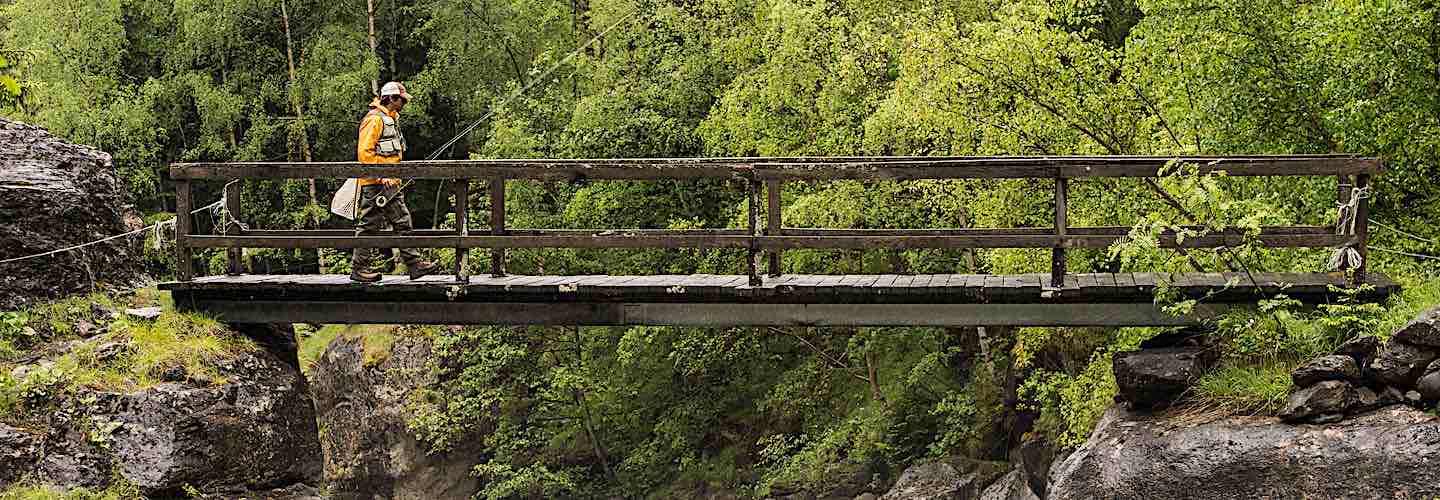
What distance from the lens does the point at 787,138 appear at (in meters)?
22.1

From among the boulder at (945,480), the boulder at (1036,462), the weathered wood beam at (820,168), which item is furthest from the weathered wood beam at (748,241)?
the boulder at (945,480)

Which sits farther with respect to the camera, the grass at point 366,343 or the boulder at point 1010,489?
the grass at point 366,343

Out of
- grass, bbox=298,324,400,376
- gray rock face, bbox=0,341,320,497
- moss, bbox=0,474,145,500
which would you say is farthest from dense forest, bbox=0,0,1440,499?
moss, bbox=0,474,145,500

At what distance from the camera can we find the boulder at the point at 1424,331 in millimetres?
8664

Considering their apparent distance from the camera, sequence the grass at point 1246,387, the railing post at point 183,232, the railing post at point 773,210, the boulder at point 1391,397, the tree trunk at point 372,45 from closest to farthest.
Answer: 1. the boulder at point 1391,397
2. the grass at point 1246,387
3. the railing post at point 773,210
4. the railing post at point 183,232
5. the tree trunk at point 372,45

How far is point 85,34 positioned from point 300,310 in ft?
66.3

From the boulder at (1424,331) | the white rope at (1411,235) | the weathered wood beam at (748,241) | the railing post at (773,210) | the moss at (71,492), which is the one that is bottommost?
the moss at (71,492)

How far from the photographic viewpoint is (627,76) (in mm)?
25562

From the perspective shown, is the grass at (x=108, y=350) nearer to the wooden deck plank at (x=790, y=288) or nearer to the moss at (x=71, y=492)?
the wooden deck plank at (x=790, y=288)

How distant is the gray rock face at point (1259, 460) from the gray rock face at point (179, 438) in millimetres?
5866

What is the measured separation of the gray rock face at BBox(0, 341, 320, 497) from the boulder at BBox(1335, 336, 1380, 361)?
300 inches

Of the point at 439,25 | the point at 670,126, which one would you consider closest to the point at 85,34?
the point at 439,25

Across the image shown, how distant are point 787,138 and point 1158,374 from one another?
12.6 m

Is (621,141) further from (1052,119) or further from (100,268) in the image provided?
(100,268)
